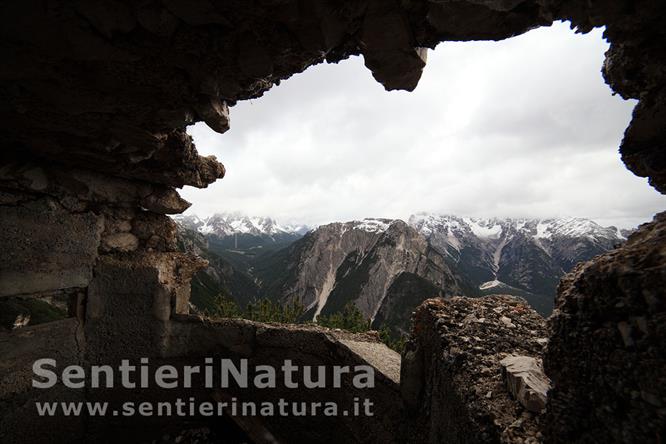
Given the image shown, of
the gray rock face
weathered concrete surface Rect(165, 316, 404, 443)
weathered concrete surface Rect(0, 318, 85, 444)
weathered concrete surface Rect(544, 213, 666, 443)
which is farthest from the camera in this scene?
the gray rock face

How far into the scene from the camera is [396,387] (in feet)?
13.2

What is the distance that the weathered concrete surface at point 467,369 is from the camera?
2.60m

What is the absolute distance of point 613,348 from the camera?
1.74m

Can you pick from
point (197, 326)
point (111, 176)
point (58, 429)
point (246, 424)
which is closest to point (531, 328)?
point (246, 424)

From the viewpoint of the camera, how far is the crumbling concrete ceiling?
7.19ft

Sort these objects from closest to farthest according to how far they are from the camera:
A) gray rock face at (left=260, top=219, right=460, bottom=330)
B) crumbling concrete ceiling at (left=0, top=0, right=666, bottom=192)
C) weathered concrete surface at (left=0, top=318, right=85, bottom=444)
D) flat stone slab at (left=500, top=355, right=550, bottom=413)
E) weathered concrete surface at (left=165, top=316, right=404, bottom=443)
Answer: crumbling concrete ceiling at (left=0, top=0, right=666, bottom=192)
flat stone slab at (left=500, top=355, right=550, bottom=413)
weathered concrete surface at (left=165, top=316, right=404, bottom=443)
weathered concrete surface at (left=0, top=318, right=85, bottom=444)
gray rock face at (left=260, top=219, right=460, bottom=330)

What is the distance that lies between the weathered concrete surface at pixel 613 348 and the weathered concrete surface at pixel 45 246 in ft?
20.0

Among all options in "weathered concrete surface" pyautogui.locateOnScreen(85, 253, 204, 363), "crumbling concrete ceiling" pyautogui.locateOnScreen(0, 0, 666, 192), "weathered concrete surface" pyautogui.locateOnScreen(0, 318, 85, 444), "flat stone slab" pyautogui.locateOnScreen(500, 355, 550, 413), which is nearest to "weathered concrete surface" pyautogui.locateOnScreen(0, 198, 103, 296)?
"weathered concrete surface" pyautogui.locateOnScreen(85, 253, 204, 363)

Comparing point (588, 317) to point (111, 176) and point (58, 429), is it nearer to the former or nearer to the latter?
point (111, 176)

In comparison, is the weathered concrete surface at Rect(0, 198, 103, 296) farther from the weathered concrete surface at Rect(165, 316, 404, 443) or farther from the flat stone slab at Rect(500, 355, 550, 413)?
the flat stone slab at Rect(500, 355, 550, 413)

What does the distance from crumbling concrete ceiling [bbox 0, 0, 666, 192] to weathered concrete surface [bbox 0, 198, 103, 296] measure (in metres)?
1.48

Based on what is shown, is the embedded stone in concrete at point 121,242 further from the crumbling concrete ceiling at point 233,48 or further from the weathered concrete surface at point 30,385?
the crumbling concrete ceiling at point 233,48

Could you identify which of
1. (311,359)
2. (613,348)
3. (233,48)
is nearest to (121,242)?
(311,359)

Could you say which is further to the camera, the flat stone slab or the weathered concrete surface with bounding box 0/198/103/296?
the weathered concrete surface with bounding box 0/198/103/296
